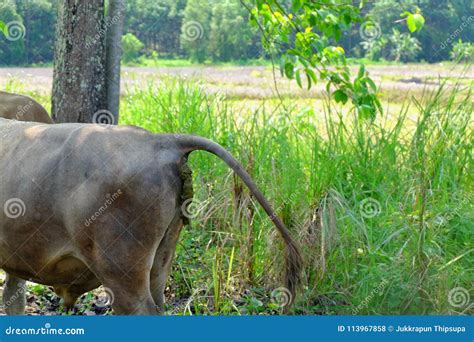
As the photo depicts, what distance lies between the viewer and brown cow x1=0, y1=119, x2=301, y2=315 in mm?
4070

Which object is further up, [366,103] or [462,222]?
[366,103]

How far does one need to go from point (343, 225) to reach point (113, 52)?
2.51m

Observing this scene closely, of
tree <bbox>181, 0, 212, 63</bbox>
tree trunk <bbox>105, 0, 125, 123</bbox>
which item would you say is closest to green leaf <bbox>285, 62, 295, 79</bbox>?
tree trunk <bbox>105, 0, 125, 123</bbox>

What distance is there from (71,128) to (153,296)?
997mm

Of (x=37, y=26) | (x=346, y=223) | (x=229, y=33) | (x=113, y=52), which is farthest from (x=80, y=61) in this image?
(x=229, y=33)

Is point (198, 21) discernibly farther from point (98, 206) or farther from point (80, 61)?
point (98, 206)

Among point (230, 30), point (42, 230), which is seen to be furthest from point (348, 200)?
point (230, 30)

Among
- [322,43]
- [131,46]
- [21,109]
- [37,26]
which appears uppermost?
[322,43]

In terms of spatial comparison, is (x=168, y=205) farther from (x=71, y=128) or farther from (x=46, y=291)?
(x=46, y=291)

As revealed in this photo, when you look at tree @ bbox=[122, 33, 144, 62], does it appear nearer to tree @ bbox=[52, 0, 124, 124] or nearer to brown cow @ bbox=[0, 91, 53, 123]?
brown cow @ bbox=[0, 91, 53, 123]

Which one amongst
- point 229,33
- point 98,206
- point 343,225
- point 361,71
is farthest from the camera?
point 229,33

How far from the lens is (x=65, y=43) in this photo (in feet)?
21.6

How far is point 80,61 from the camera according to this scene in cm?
657

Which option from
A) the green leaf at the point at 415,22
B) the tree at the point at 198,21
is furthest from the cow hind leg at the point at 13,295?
the tree at the point at 198,21
